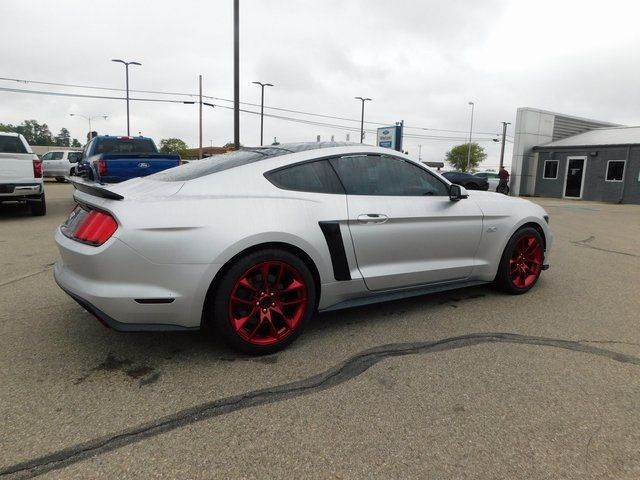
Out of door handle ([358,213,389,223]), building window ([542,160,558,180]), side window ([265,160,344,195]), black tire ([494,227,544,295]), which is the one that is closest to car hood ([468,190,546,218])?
black tire ([494,227,544,295])

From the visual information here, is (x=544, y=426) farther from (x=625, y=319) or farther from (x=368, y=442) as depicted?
(x=625, y=319)

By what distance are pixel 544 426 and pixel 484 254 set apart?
6.77ft

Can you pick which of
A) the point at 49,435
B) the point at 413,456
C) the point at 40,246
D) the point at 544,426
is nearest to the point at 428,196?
the point at 544,426

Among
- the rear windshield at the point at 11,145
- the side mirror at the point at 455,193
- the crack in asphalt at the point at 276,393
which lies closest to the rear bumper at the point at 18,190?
the rear windshield at the point at 11,145

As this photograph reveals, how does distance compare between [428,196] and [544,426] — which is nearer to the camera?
[544,426]

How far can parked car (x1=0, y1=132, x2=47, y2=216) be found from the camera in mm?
8875

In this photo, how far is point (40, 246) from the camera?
6680mm

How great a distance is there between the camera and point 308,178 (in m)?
3.29

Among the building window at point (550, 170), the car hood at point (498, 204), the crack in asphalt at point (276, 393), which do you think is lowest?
the crack in asphalt at point (276, 393)

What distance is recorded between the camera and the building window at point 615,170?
891 inches

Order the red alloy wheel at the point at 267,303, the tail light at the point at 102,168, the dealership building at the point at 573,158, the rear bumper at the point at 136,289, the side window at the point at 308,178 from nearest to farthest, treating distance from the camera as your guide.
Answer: the rear bumper at the point at 136,289 → the red alloy wheel at the point at 267,303 → the side window at the point at 308,178 → the tail light at the point at 102,168 → the dealership building at the point at 573,158

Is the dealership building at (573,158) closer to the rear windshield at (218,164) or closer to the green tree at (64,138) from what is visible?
the rear windshield at (218,164)

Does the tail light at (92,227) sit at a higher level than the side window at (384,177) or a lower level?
lower

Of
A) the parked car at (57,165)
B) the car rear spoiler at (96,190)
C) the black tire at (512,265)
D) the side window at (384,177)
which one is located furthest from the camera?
the parked car at (57,165)
